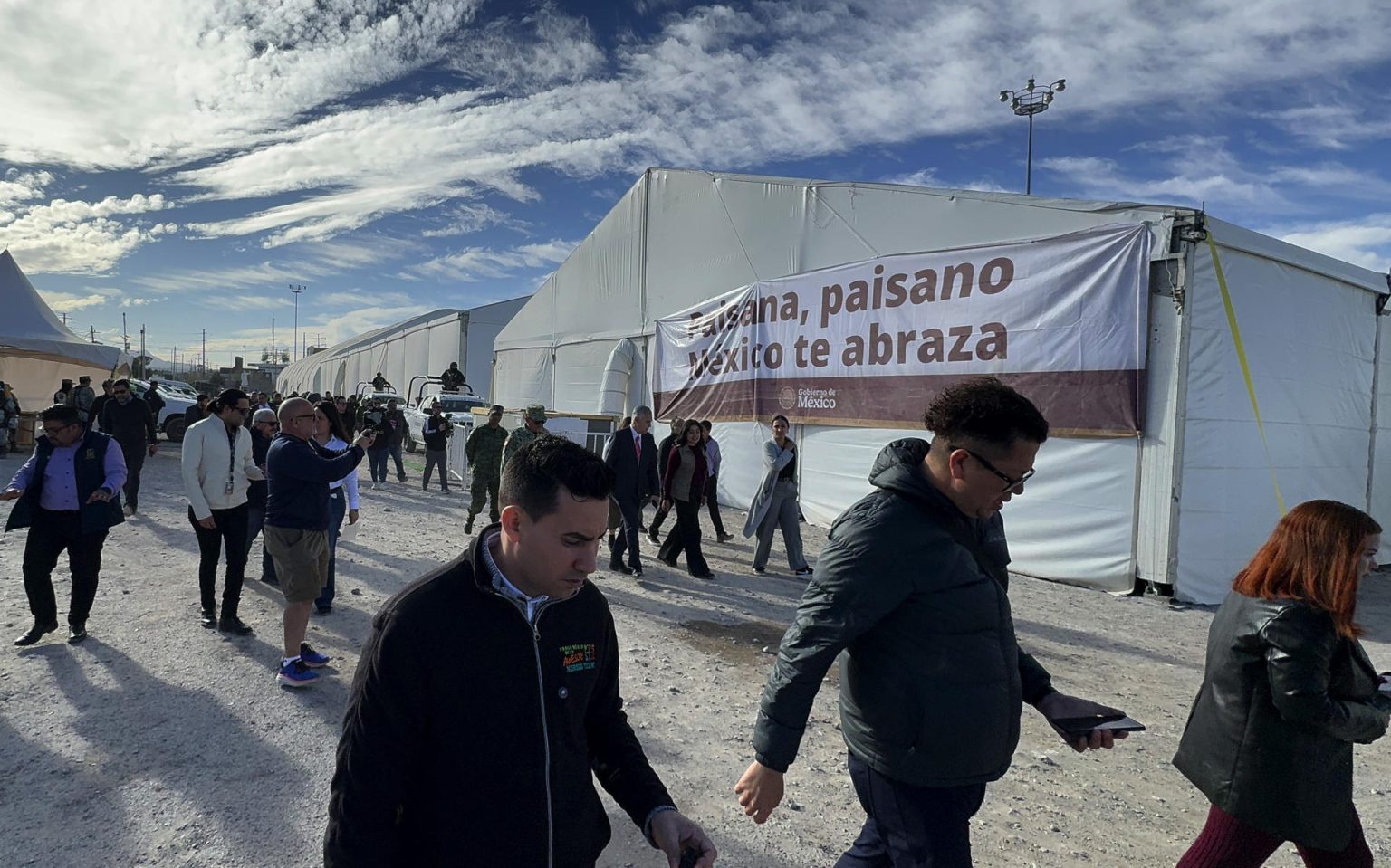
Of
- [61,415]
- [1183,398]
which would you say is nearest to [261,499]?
[61,415]

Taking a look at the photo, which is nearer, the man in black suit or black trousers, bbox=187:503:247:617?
black trousers, bbox=187:503:247:617

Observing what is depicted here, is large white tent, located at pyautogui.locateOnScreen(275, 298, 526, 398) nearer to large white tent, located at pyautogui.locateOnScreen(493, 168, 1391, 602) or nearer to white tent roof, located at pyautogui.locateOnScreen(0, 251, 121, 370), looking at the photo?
white tent roof, located at pyautogui.locateOnScreen(0, 251, 121, 370)

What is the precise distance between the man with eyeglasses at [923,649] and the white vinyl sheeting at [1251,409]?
7.24 m

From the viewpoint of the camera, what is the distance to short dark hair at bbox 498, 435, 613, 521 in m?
1.68

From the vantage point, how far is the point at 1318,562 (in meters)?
2.31

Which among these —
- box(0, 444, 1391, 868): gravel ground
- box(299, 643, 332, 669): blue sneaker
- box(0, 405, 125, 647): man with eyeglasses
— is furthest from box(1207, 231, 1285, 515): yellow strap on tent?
box(0, 405, 125, 647): man with eyeglasses

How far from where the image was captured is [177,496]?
12438mm

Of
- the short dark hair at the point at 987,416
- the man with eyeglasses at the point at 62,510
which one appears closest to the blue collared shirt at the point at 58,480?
the man with eyeglasses at the point at 62,510

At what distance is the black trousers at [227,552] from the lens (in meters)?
5.96

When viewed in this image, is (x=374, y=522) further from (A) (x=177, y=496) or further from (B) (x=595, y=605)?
(B) (x=595, y=605)

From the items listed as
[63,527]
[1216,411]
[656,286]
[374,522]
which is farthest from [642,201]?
[63,527]

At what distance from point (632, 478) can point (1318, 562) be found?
271 inches

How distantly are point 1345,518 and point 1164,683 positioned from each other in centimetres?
405

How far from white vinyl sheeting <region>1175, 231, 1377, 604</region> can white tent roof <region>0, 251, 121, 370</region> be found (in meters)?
30.3
